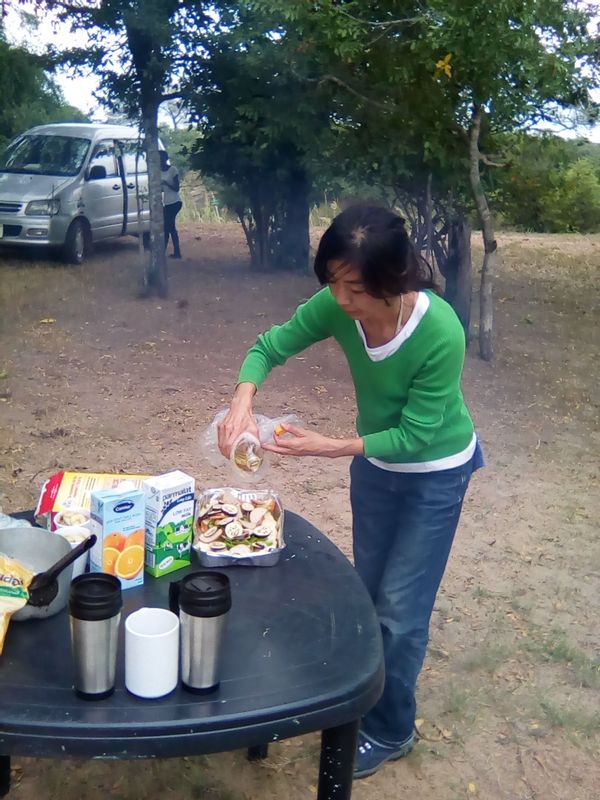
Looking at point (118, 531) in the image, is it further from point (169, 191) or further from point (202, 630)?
point (169, 191)

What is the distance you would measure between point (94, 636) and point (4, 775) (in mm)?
1131

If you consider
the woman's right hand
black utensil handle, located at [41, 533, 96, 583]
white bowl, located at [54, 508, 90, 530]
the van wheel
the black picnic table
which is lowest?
the van wheel

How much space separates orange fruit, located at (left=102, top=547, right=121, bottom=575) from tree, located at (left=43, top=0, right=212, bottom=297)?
5.90 m

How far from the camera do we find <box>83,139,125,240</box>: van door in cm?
944

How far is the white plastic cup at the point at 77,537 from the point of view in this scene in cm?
187

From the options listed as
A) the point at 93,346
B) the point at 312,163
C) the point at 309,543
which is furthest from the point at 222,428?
the point at 312,163

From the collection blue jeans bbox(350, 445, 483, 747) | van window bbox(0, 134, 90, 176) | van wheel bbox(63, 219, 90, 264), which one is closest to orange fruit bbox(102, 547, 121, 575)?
blue jeans bbox(350, 445, 483, 747)

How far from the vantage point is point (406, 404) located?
84.5 inches

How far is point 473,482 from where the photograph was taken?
4672mm

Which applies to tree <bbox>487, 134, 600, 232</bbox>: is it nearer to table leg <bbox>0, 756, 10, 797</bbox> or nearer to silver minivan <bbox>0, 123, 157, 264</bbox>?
silver minivan <bbox>0, 123, 157, 264</bbox>

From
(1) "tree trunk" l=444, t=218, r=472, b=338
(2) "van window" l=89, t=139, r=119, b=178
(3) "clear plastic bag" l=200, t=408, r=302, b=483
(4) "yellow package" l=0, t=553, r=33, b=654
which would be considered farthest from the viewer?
(2) "van window" l=89, t=139, r=119, b=178

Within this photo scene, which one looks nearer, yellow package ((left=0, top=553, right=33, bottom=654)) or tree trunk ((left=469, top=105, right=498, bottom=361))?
yellow package ((left=0, top=553, right=33, bottom=654))

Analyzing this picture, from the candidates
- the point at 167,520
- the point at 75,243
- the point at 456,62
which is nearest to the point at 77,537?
the point at 167,520

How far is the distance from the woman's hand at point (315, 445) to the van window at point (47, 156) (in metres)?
8.12
